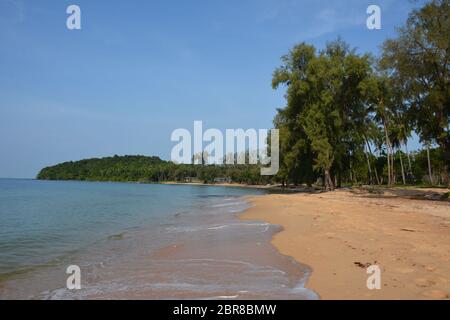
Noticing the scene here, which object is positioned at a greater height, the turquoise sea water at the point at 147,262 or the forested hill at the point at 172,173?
the forested hill at the point at 172,173

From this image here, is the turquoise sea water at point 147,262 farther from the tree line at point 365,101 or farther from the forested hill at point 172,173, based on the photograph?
the forested hill at point 172,173

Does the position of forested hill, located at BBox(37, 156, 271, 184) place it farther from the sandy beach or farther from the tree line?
the sandy beach

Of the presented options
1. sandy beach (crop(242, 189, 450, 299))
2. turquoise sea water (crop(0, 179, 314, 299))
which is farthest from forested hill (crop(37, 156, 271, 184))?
sandy beach (crop(242, 189, 450, 299))

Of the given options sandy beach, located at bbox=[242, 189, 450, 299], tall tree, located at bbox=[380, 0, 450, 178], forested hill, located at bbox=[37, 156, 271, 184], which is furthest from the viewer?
forested hill, located at bbox=[37, 156, 271, 184]

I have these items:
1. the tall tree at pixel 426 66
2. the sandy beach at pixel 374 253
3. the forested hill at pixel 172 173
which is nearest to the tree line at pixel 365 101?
the tall tree at pixel 426 66

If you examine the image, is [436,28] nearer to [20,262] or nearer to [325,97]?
[325,97]

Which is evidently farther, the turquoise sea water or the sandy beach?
the turquoise sea water

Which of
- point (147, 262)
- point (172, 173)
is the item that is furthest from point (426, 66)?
point (172, 173)

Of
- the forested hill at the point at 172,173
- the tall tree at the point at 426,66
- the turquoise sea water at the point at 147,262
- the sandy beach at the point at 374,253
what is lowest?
the turquoise sea water at the point at 147,262

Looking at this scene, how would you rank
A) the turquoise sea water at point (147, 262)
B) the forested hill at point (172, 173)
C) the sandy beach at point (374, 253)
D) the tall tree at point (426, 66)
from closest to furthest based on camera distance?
the sandy beach at point (374, 253), the turquoise sea water at point (147, 262), the tall tree at point (426, 66), the forested hill at point (172, 173)

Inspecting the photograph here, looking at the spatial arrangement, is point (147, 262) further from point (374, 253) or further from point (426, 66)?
point (426, 66)

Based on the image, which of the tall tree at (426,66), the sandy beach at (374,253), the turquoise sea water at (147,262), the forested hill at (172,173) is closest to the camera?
the sandy beach at (374,253)

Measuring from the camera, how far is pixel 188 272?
7.57 meters
